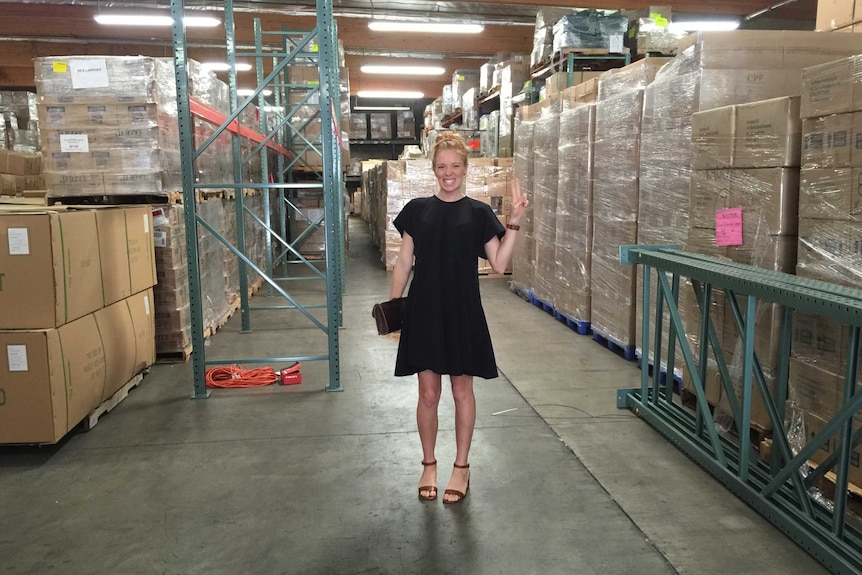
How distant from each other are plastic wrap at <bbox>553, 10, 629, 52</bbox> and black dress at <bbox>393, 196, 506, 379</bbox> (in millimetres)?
5180

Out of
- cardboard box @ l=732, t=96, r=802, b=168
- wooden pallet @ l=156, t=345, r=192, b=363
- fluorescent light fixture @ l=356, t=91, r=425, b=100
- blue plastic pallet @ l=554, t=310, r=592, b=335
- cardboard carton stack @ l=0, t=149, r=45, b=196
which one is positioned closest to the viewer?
cardboard box @ l=732, t=96, r=802, b=168

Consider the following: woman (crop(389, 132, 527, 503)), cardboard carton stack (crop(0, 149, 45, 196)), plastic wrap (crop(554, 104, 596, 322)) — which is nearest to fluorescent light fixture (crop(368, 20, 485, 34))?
cardboard carton stack (crop(0, 149, 45, 196))

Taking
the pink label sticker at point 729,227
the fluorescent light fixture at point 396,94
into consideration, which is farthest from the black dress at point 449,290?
the fluorescent light fixture at point 396,94

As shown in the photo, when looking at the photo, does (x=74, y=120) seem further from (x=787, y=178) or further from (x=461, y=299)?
(x=787, y=178)

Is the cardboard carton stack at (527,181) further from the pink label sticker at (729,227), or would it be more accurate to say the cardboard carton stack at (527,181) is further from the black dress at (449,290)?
the black dress at (449,290)

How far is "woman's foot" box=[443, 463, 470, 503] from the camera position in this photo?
3039mm

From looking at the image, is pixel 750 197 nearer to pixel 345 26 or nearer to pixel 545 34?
pixel 545 34

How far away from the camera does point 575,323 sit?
651 cm

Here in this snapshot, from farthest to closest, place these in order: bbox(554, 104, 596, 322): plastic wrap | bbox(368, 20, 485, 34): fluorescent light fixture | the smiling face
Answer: bbox(368, 20, 485, 34): fluorescent light fixture < bbox(554, 104, 596, 322): plastic wrap < the smiling face

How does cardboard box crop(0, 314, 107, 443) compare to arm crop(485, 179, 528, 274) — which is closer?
arm crop(485, 179, 528, 274)

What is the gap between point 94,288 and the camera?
4.05m

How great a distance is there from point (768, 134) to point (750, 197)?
337mm

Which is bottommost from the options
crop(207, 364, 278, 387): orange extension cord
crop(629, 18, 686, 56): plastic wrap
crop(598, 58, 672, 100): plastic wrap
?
crop(207, 364, 278, 387): orange extension cord

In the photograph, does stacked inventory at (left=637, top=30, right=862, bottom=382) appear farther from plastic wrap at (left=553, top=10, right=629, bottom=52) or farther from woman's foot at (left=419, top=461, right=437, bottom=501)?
plastic wrap at (left=553, top=10, right=629, bottom=52)
